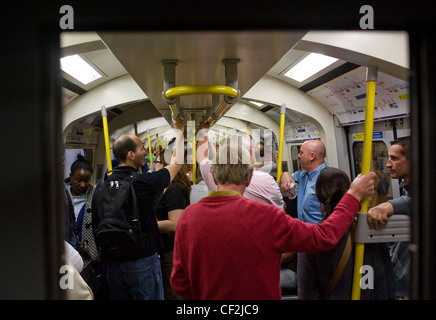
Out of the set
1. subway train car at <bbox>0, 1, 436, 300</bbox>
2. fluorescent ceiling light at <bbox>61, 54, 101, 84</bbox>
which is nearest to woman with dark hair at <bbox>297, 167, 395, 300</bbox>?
subway train car at <bbox>0, 1, 436, 300</bbox>

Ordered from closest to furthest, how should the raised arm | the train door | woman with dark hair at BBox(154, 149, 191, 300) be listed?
the raised arm
woman with dark hair at BBox(154, 149, 191, 300)
the train door

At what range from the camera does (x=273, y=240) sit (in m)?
1.08

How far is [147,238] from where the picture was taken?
201 cm

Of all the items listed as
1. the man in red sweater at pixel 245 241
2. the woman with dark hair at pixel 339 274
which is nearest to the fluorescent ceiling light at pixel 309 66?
the woman with dark hair at pixel 339 274

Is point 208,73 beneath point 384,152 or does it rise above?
above

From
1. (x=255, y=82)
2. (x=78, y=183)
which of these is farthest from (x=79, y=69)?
(x=255, y=82)

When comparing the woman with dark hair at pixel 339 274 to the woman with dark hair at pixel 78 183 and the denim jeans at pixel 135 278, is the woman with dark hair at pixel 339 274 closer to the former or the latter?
the denim jeans at pixel 135 278

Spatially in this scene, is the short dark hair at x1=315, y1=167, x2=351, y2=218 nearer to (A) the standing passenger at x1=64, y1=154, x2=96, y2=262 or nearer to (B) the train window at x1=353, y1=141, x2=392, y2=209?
(A) the standing passenger at x1=64, y1=154, x2=96, y2=262

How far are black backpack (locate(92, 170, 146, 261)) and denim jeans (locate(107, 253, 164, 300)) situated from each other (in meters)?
0.07

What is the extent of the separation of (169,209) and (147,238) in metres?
0.38

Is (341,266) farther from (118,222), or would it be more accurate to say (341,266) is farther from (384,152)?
(384,152)

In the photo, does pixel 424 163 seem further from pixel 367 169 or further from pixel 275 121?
pixel 275 121

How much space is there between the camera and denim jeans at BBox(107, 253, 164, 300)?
6.50 ft

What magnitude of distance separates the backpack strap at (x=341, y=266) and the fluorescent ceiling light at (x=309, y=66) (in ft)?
8.72
